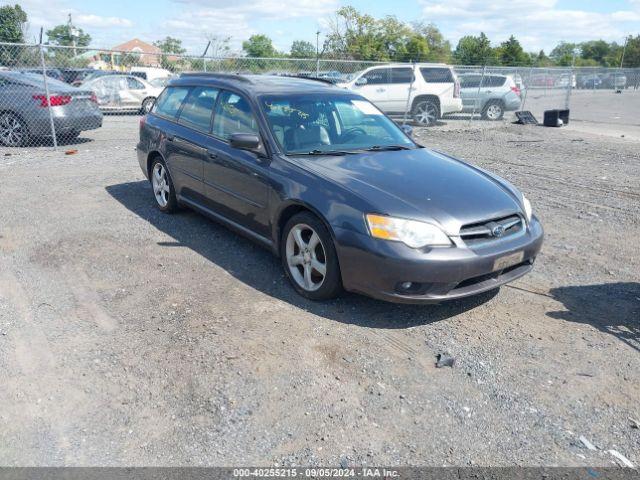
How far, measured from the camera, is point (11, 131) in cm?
1147

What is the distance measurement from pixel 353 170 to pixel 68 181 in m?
5.74

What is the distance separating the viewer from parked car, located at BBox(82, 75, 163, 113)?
18203mm

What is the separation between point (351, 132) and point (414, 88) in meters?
12.2

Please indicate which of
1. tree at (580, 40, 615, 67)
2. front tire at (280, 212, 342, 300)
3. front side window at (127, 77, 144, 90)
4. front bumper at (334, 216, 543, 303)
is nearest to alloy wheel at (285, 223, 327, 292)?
front tire at (280, 212, 342, 300)

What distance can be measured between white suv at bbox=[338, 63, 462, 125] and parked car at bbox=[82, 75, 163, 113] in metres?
7.08

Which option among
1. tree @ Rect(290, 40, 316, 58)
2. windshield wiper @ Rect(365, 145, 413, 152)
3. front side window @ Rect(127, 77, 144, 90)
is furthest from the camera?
tree @ Rect(290, 40, 316, 58)

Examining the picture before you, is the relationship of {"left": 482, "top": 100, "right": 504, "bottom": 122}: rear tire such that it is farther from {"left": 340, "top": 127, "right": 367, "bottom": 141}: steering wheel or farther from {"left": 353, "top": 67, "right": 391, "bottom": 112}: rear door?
{"left": 340, "top": 127, "right": 367, "bottom": 141}: steering wheel

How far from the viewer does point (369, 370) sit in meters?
3.52

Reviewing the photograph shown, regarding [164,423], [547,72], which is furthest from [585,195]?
[547,72]

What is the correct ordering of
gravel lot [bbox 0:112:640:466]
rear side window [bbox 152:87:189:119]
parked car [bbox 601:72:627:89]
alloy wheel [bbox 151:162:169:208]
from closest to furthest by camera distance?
gravel lot [bbox 0:112:640:466], rear side window [bbox 152:87:189:119], alloy wheel [bbox 151:162:169:208], parked car [bbox 601:72:627:89]

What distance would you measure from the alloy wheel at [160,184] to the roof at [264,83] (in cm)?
106

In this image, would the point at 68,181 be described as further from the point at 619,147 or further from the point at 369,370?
the point at 619,147

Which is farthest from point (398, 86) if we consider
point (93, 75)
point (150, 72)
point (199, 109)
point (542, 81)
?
point (199, 109)

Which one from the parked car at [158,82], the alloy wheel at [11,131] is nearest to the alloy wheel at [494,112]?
the parked car at [158,82]
